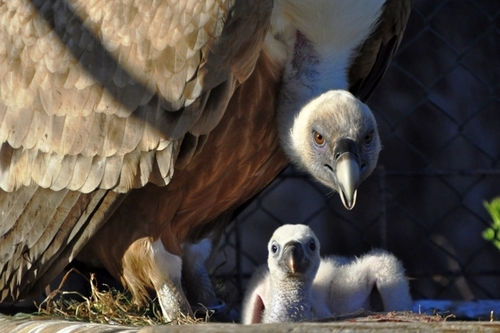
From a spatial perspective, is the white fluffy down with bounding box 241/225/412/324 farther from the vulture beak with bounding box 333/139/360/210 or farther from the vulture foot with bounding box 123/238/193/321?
the vulture beak with bounding box 333/139/360/210

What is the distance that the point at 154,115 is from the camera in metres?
2.54

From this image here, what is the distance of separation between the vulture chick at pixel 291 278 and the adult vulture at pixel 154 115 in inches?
10.0

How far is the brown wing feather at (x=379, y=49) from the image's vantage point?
2.96m

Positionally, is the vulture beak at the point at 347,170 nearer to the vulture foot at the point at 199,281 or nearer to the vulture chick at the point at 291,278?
the vulture chick at the point at 291,278

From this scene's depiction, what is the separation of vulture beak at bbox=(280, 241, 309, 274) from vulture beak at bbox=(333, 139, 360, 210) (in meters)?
0.38

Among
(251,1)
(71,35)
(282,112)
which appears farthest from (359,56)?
(71,35)

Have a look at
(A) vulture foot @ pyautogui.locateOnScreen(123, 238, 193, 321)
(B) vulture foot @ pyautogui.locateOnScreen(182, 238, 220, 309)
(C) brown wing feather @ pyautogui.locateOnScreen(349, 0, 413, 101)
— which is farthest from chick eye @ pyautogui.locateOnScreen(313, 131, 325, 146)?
(B) vulture foot @ pyautogui.locateOnScreen(182, 238, 220, 309)

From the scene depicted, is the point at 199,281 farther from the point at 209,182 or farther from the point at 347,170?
the point at 347,170

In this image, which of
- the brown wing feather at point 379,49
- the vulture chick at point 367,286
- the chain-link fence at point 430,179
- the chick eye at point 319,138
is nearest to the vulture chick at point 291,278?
the vulture chick at point 367,286

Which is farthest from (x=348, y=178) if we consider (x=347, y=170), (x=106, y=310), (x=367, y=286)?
(x=106, y=310)

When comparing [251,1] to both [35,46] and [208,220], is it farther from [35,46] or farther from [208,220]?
[208,220]

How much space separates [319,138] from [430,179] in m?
1.62

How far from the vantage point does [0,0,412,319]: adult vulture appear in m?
2.50

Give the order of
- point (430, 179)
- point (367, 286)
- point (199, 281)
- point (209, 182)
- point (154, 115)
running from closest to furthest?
point (154, 115) → point (209, 182) → point (367, 286) → point (199, 281) → point (430, 179)
